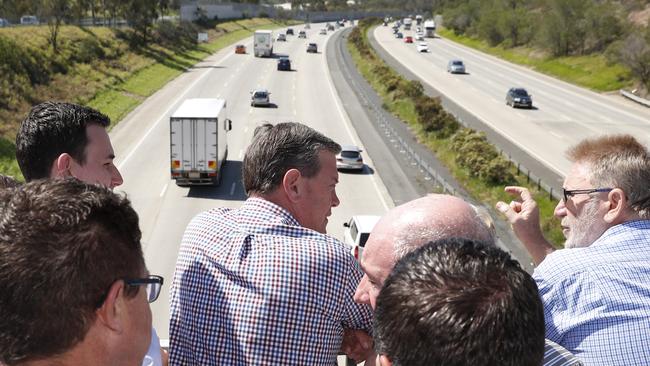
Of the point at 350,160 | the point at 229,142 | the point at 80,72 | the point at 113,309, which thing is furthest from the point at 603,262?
the point at 80,72

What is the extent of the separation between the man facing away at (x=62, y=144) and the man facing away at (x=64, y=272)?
2019 mm

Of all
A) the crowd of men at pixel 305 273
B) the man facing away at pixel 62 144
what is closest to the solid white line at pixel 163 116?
the man facing away at pixel 62 144

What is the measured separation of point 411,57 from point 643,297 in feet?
277

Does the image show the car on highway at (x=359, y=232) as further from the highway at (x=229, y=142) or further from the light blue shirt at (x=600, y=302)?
the light blue shirt at (x=600, y=302)

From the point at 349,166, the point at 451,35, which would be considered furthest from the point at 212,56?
the point at 349,166

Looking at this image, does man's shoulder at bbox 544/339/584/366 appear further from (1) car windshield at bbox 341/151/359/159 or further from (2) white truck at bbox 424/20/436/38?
(2) white truck at bbox 424/20/436/38

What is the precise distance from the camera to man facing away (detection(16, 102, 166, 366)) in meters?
5.01

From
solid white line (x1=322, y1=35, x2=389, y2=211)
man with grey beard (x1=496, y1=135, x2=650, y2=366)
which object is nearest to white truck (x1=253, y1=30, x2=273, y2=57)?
solid white line (x1=322, y1=35, x2=389, y2=211)

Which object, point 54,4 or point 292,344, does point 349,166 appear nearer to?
point 292,344

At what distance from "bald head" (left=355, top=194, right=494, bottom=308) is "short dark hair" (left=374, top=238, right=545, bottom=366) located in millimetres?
622

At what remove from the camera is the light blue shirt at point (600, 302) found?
12.1ft

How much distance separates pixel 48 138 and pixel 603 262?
357cm

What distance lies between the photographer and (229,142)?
38906 mm

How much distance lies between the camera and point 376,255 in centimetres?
342
